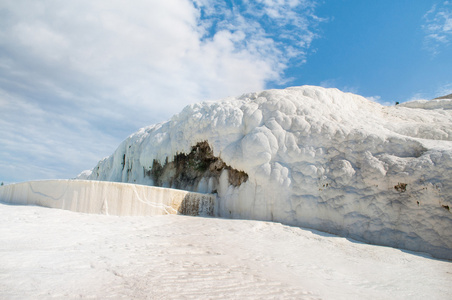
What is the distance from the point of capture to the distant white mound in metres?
7.40

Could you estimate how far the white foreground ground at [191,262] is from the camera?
11.3 feet

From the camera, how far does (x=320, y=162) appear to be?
884cm

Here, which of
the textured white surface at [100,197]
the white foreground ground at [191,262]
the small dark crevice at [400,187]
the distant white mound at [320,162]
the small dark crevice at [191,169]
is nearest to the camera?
the white foreground ground at [191,262]

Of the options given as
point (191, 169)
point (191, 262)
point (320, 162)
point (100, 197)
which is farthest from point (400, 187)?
point (100, 197)

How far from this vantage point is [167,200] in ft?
28.8

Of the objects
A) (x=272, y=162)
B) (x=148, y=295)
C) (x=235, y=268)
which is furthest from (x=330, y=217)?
(x=148, y=295)

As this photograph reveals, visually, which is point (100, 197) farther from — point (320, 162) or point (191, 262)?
point (320, 162)

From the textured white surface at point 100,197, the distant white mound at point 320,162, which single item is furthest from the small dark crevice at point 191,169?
the textured white surface at point 100,197

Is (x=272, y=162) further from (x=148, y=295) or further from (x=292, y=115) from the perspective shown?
(x=148, y=295)

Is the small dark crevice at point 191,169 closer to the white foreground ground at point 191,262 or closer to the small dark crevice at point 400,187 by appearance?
the white foreground ground at point 191,262

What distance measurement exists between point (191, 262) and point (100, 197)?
414 cm

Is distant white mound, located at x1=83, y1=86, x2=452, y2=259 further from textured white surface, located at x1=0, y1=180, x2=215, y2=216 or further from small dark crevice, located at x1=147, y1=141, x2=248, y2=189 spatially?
textured white surface, located at x1=0, y1=180, x2=215, y2=216

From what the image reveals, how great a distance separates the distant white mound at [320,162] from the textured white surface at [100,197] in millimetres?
2116

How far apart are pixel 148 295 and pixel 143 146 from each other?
34.7 ft
